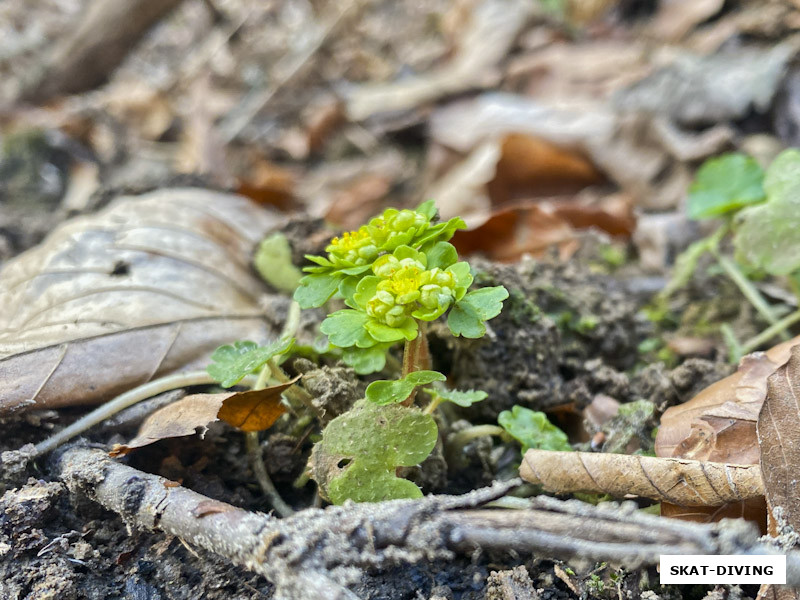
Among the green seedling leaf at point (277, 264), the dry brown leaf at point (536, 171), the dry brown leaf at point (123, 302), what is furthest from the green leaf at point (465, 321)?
the dry brown leaf at point (536, 171)

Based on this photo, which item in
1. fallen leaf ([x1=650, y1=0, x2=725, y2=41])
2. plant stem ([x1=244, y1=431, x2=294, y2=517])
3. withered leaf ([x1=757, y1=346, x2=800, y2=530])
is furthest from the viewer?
fallen leaf ([x1=650, y1=0, x2=725, y2=41])

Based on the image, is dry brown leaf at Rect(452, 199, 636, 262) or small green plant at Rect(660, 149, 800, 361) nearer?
small green plant at Rect(660, 149, 800, 361)

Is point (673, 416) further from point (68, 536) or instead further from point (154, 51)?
point (154, 51)

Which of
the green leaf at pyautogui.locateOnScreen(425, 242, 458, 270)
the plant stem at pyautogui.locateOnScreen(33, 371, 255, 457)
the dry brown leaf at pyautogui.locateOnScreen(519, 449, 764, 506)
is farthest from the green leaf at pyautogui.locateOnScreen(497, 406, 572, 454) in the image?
the plant stem at pyautogui.locateOnScreen(33, 371, 255, 457)

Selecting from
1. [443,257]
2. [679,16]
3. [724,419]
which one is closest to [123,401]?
[443,257]

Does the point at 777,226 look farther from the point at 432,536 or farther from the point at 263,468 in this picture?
the point at 263,468

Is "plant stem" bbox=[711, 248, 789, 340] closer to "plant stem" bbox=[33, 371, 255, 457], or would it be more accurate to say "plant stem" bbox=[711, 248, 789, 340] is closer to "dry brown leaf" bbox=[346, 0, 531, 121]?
"plant stem" bbox=[33, 371, 255, 457]

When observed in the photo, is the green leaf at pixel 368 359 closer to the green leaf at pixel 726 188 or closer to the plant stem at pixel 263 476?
the plant stem at pixel 263 476
